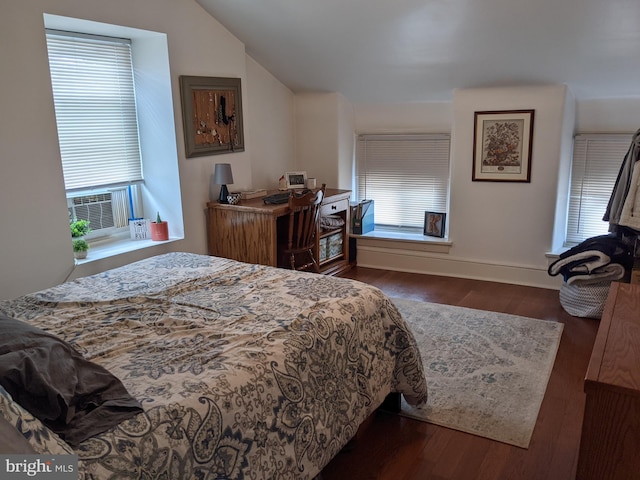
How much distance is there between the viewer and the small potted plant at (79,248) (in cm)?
322

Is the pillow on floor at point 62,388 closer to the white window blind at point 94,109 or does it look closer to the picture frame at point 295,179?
the white window blind at point 94,109

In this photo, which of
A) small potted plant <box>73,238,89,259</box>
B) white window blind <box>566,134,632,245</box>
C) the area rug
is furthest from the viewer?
white window blind <box>566,134,632,245</box>

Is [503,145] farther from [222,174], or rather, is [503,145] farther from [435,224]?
[222,174]

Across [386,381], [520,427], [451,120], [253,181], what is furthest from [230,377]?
[451,120]

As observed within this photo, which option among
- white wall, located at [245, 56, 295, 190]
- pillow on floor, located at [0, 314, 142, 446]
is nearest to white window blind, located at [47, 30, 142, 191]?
white wall, located at [245, 56, 295, 190]

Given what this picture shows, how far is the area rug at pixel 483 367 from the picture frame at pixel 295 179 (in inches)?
58.0

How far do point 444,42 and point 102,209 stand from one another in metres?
2.72

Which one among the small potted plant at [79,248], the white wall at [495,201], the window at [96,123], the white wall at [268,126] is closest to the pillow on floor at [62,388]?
the small potted plant at [79,248]

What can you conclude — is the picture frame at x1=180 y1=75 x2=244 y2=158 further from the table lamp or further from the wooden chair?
the wooden chair

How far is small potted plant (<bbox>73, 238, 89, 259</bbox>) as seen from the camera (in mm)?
3225

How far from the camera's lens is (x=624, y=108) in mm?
4145

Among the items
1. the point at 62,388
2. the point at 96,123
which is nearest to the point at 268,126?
the point at 96,123

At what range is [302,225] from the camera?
13.3 ft

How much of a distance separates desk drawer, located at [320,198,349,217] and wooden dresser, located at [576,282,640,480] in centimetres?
313
